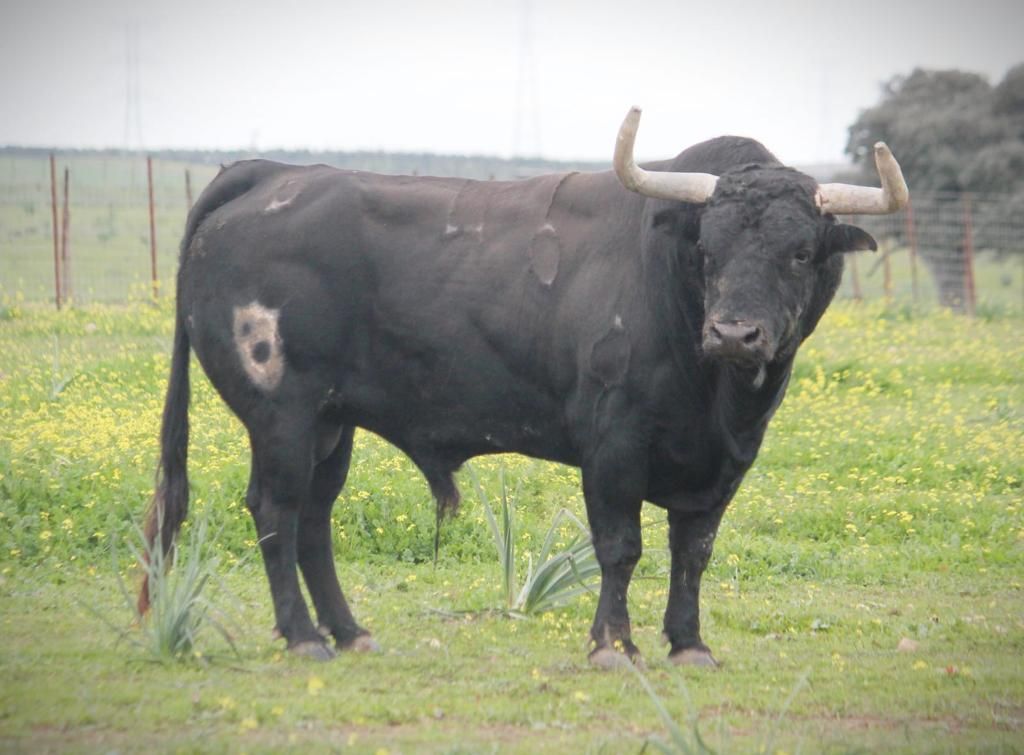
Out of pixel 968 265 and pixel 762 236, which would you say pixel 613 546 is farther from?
pixel 968 265

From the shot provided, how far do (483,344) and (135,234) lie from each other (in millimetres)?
25171

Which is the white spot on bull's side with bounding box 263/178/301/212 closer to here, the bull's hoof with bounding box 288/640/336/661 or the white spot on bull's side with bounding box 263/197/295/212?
the white spot on bull's side with bounding box 263/197/295/212

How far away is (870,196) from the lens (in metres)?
6.73

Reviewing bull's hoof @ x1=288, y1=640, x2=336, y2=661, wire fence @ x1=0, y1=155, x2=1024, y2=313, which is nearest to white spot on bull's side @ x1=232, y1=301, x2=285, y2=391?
bull's hoof @ x1=288, y1=640, x2=336, y2=661

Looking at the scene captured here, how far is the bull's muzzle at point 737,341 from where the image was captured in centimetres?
621

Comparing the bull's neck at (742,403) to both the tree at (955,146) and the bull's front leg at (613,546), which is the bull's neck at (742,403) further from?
the tree at (955,146)

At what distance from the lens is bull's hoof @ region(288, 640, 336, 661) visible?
696cm

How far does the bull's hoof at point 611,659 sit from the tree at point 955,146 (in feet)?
82.0

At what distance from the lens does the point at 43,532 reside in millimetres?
9227

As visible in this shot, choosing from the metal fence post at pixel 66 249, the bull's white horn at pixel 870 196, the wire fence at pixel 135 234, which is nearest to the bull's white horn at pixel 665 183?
the bull's white horn at pixel 870 196

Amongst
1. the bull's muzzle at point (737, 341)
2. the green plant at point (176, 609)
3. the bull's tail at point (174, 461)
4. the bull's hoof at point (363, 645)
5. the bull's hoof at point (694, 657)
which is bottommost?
the bull's hoof at point (363, 645)

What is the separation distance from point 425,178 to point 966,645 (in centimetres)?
367

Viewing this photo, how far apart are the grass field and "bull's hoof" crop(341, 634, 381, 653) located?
134 millimetres

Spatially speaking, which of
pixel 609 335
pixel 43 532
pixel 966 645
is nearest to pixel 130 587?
pixel 43 532
